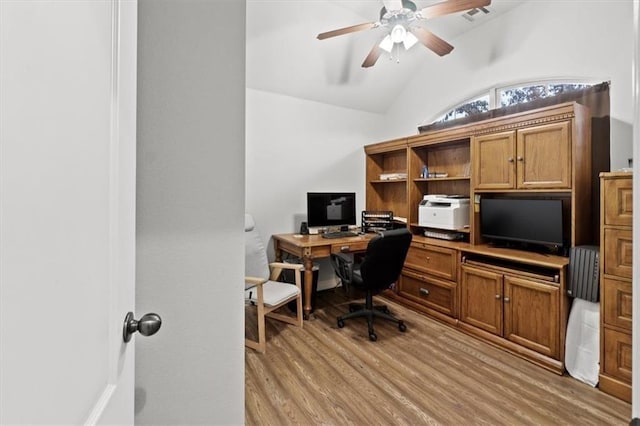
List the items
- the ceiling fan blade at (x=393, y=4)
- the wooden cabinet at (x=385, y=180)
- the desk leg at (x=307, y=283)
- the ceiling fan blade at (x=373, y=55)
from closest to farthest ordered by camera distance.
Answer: the ceiling fan blade at (x=393, y=4), the ceiling fan blade at (x=373, y=55), the desk leg at (x=307, y=283), the wooden cabinet at (x=385, y=180)

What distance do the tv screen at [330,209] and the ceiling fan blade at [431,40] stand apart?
1795mm

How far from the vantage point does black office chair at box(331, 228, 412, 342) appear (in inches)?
98.0

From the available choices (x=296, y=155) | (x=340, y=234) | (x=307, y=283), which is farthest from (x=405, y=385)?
(x=296, y=155)

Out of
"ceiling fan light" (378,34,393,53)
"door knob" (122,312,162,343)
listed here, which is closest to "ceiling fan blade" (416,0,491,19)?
"ceiling fan light" (378,34,393,53)

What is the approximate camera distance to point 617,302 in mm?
1864

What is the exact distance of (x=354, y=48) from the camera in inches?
131

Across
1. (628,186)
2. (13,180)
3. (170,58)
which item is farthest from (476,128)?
(13,180)

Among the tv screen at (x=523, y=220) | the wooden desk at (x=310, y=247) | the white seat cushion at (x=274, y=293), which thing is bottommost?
the white seat cushion at (x=274, y=293)

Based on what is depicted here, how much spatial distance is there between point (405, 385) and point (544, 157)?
201cm

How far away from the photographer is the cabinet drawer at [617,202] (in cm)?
181

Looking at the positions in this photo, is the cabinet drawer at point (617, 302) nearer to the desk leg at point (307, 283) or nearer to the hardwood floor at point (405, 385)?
the hardwood floor at point (405, 385)

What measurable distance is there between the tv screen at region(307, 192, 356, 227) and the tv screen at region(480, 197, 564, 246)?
58.6 inches

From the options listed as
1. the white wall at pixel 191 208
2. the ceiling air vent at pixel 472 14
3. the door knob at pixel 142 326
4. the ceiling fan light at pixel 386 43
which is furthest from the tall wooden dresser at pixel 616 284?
the door knob at pixel 142 326

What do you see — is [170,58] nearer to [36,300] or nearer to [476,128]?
[36,300]
